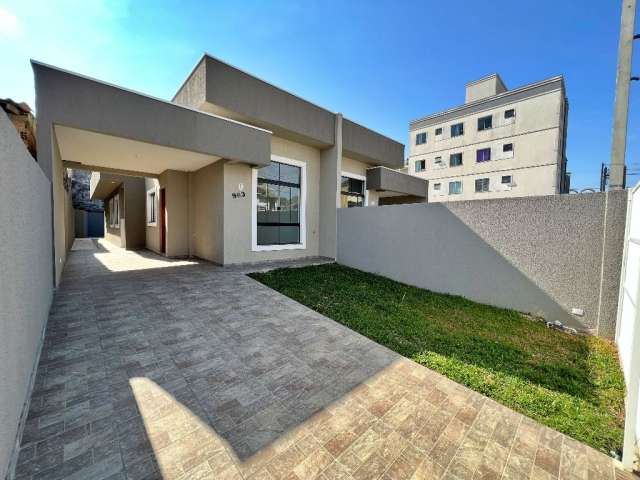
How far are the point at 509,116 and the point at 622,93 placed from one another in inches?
697

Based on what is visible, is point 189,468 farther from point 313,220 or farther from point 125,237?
point 125,237

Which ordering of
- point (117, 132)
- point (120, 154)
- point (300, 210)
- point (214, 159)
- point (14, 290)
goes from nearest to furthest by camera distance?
point (14, 290)
point (117, 132)
point (120, 154)
point (214, 159)
point (300, 210)

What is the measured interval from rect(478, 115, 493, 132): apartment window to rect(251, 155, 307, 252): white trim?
17.7 meters

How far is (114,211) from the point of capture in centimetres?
1620

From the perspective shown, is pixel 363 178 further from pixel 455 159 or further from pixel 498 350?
pixel 455 159

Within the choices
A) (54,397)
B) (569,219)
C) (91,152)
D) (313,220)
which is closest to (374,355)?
(54,397)

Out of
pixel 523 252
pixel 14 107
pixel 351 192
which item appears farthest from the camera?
pixel 351 192

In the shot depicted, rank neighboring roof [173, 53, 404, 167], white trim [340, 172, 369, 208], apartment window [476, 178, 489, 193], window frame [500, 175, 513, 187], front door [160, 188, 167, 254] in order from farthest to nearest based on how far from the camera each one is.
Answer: apartment window [476, 178, 489, 193]
window frame [500, 175, 513, 187]
white trim [340, 172, 369, 208]
front door [160, 188, 167, 254]
neighboring roof [173, 53, 404, 167]

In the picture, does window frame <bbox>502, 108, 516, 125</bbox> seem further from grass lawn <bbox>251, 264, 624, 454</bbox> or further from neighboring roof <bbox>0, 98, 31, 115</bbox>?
neighboring roof <bbox>0, 98, 31, 115</bbox>

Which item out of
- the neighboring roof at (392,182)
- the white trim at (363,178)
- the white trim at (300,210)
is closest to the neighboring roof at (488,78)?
the neighboring roof at (392,182)

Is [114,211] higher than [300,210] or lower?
higher

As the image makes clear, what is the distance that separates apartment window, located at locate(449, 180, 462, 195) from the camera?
21859mm

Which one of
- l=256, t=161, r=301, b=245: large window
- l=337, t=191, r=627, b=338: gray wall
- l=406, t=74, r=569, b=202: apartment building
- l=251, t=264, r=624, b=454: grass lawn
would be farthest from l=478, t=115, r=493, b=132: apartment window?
l=251, t=264, r=624, b=454: grass lawn

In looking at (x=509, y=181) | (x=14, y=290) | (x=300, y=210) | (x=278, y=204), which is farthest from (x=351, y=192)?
(x=509, y=181)
